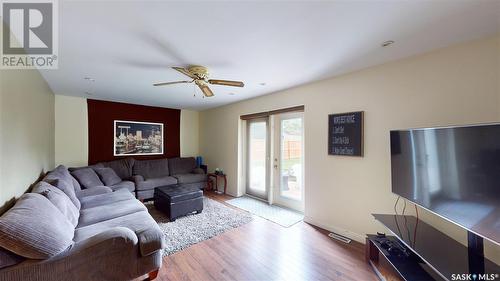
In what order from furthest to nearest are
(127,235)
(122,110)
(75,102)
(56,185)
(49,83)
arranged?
1. (122,110)
2. (75,102)
3. (49,83)
4. (56,185)
5. (127,235)

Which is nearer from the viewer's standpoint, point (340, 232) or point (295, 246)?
point (295, 246)

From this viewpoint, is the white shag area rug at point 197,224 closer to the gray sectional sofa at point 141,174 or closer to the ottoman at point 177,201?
the ottoman at point 177,201

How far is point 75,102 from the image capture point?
4.05 meters

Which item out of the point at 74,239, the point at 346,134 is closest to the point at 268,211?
the point at 346,134

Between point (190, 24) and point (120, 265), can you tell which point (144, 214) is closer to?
point (120, 265)

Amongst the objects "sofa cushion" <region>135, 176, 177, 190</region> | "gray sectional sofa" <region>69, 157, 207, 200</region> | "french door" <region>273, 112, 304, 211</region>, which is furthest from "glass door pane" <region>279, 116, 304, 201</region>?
"sofa cushion" <region>135, 176, 177, 190</region>

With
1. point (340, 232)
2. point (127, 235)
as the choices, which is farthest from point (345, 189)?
point (127, 235)

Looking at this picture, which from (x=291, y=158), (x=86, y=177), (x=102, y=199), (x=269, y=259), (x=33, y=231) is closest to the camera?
(x=33, y=231)

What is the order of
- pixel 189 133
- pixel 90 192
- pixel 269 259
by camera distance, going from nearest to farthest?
pixel 269 259 < pixel 90 192 < pixel 189 133

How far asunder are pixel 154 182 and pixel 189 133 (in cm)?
197

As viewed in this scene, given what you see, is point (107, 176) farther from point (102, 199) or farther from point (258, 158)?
point (258, 158)

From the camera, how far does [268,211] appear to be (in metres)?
3.64

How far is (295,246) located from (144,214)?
1886 millimetres

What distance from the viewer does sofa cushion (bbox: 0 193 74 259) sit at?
1190 mm
